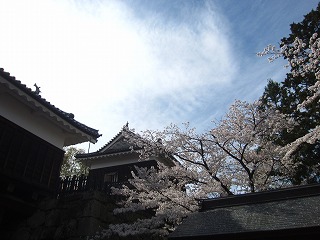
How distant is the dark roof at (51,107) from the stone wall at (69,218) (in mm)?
2370

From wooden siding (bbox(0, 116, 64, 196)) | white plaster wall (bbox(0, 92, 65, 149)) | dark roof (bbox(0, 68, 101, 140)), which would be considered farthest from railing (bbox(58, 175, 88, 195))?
dark roof (bbox(0, 68, 101, 140))

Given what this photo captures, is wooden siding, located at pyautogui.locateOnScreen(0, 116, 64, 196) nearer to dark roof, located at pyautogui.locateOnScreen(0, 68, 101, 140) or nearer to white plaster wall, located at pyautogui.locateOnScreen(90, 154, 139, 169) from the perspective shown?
dark roof, located at pyautogui.locateOnScreen(0, 68, 101, 140)

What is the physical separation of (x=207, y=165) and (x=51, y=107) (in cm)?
553

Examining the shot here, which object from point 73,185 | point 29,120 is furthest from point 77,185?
point 29,120

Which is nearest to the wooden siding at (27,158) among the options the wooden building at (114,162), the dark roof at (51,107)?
the dark roof at (51,107)

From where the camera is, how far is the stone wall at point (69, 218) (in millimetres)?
9164

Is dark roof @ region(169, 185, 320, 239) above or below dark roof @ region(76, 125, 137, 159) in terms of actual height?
below

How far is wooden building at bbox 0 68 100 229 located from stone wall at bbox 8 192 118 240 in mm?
459

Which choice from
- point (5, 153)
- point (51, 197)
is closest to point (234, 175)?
point (51, 197)

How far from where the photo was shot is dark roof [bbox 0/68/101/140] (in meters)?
8.60

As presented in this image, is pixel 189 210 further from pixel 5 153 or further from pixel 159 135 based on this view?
pixel 5 153

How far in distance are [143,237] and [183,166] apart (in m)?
2.72

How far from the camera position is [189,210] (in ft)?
29.0

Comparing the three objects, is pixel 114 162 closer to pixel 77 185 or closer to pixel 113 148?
pixel 113 148
